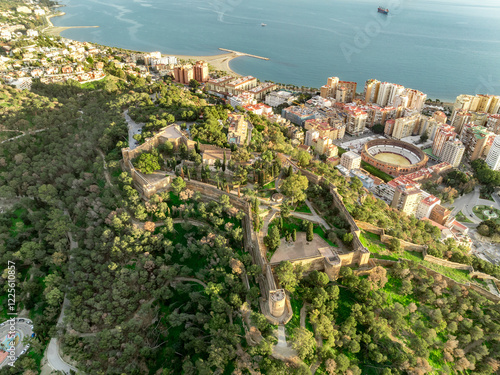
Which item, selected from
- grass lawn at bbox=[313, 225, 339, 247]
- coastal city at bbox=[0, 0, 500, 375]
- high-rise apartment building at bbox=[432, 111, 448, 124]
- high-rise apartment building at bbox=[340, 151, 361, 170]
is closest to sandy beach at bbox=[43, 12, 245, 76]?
coastal city at bbox=[0, 0, 500, 375]

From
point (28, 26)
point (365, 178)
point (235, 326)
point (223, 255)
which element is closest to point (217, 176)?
point (223, 255)

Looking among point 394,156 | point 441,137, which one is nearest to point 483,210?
point 441,137

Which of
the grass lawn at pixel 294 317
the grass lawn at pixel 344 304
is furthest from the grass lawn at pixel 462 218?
the grass lawn at pixel 294 317

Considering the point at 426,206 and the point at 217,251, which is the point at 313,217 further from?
the point at 426,206

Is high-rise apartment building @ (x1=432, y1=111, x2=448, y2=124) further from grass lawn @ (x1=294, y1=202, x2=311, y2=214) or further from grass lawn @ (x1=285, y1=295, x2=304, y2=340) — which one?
grass lawn @ (x1=285, y1=295, x2=304, y2=340)

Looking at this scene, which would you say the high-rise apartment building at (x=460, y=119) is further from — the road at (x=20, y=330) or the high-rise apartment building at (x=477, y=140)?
the road at (x=20, y=330)

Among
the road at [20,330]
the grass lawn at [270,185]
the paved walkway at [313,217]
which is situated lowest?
the road at [20,330]
